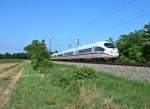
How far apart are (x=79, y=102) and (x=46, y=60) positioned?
117 feet

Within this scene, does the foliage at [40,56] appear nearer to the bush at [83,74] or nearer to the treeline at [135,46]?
the treeline at [135,46]

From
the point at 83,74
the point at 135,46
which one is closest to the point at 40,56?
the point at 135,46

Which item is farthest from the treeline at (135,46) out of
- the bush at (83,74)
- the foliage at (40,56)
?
the bush at (83,74)

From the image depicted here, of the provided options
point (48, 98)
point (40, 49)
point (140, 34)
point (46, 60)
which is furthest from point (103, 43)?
point (140, 34)

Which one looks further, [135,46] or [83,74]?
[135,46]

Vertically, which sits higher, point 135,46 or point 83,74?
point 135,46

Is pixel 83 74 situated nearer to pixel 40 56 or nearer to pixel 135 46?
pixel 40 56

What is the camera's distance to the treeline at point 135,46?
6606 cm

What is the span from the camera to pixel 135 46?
72125 millimetres

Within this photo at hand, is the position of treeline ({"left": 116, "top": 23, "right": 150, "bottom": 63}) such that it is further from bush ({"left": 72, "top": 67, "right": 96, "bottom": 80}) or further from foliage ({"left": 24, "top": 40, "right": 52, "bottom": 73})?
bush ({"left": 72, "top": 67, "right": 96, "bottom": 80})

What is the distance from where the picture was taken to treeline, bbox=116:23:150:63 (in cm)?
6606

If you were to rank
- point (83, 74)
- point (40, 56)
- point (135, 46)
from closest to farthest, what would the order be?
point (83, 74)
point (40, 56)
point (135, 46)

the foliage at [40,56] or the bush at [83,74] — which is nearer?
the bush at [83,74]

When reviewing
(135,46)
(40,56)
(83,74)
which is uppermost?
(135,46)
